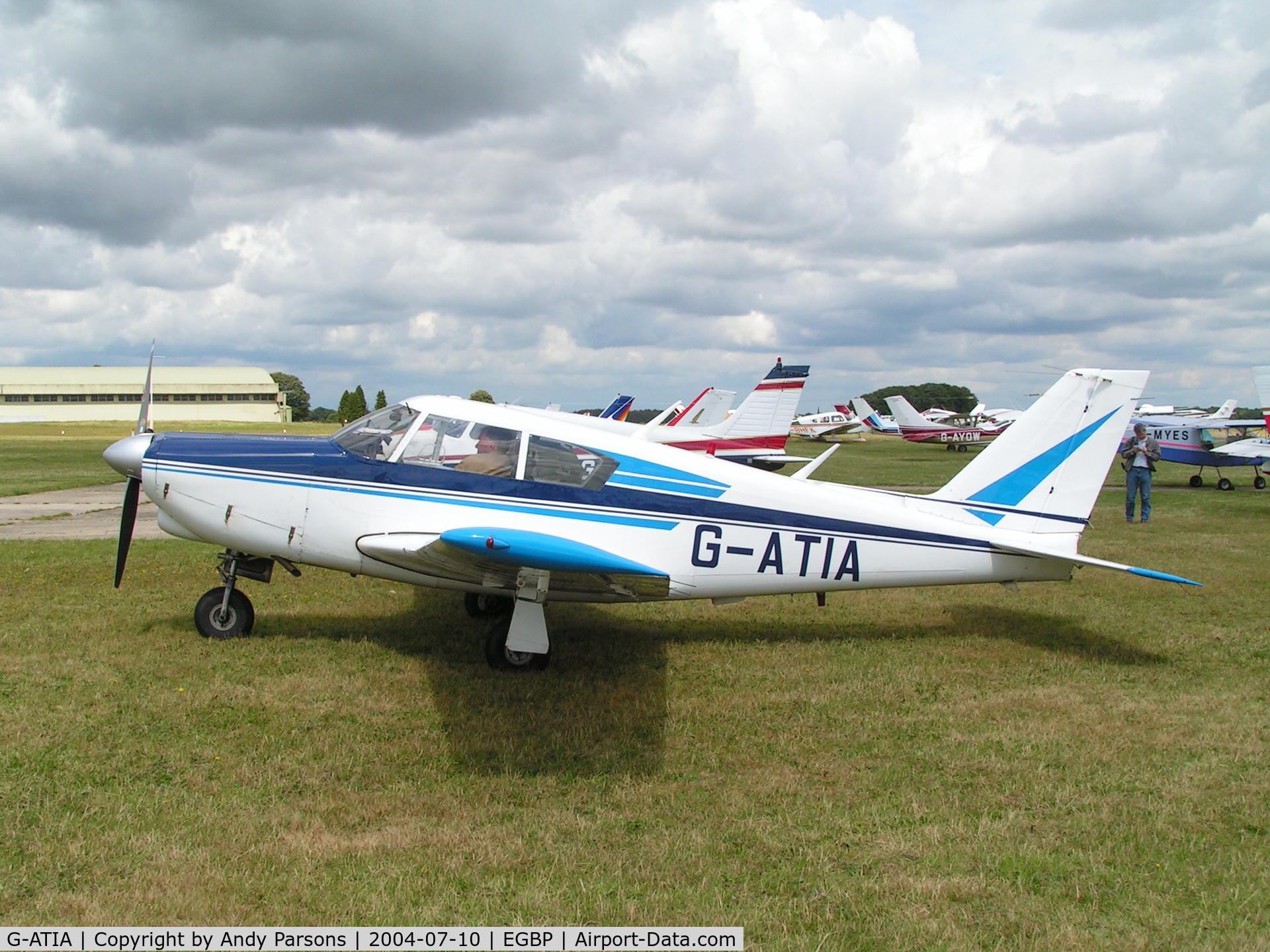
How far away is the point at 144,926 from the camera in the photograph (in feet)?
11.2

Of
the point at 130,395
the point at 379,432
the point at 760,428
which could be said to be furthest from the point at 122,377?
the point at 379,432

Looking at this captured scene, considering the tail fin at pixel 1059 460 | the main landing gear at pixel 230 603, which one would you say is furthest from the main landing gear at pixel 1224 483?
the main landing gear at pixel 230 603

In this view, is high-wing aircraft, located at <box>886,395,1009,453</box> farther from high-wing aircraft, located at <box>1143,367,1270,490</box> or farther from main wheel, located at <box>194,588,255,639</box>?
main wheel, located at <box>194,588,255,639</box>

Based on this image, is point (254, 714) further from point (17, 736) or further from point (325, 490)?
point (325, 490)

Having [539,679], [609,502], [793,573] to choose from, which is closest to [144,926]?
[539,679]

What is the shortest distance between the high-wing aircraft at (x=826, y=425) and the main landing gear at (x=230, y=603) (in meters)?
61.9

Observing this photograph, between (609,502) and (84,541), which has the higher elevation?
(609,502)

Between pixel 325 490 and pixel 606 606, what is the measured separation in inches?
147

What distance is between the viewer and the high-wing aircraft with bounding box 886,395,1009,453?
5347cm

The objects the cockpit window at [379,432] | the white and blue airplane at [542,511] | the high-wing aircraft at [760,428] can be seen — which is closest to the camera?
the white and blue airplane at [542,511]

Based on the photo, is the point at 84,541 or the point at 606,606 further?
the point at 84,541

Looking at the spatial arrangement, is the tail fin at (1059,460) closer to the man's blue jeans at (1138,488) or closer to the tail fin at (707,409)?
the man's blue jeans at (1138,488)

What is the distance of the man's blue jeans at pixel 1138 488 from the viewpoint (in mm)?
16422

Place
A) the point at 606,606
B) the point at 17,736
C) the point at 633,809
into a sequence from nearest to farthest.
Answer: the point at 633,809 < the point at 17,736 < the point at 606,606
